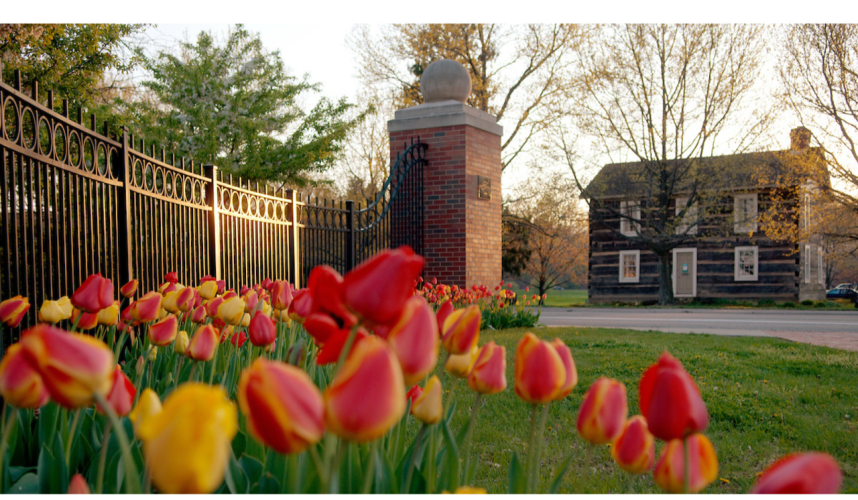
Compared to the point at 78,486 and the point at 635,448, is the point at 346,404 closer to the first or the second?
the point at 78,486

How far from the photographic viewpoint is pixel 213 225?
187 inches

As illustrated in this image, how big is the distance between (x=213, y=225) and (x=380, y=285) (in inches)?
176

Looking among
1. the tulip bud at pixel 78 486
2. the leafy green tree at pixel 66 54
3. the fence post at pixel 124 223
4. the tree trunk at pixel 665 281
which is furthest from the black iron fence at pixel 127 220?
the tree trunk at pixel 665 281

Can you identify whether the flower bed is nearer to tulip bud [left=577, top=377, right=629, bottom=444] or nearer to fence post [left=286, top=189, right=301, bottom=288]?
tulip bud [left=577, top=377, right=629, bottom=444]

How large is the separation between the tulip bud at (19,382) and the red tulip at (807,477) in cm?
95

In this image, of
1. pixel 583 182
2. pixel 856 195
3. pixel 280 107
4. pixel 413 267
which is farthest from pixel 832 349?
pixel 280 107

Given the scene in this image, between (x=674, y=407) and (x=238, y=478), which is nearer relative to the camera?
(x=674, y=407)

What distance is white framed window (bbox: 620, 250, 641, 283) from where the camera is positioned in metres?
24.9

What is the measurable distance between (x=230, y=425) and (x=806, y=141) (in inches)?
828

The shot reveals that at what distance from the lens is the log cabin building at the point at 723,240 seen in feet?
60.0

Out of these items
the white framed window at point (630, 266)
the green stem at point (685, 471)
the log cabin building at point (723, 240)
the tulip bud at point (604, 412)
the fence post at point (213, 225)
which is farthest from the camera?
the white framed window at point (630, 266)

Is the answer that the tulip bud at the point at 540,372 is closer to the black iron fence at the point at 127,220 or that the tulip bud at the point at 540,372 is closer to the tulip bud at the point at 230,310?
the tulip bud at the point at 230,310

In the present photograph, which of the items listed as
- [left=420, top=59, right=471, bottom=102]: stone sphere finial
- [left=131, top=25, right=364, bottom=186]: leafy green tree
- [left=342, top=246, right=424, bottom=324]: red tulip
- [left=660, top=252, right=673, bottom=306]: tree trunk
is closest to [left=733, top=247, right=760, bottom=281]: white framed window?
[left=660, top=252, right=673, bottom=306]: tree trunk

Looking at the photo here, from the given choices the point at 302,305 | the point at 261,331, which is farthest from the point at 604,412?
the point at 261,331
